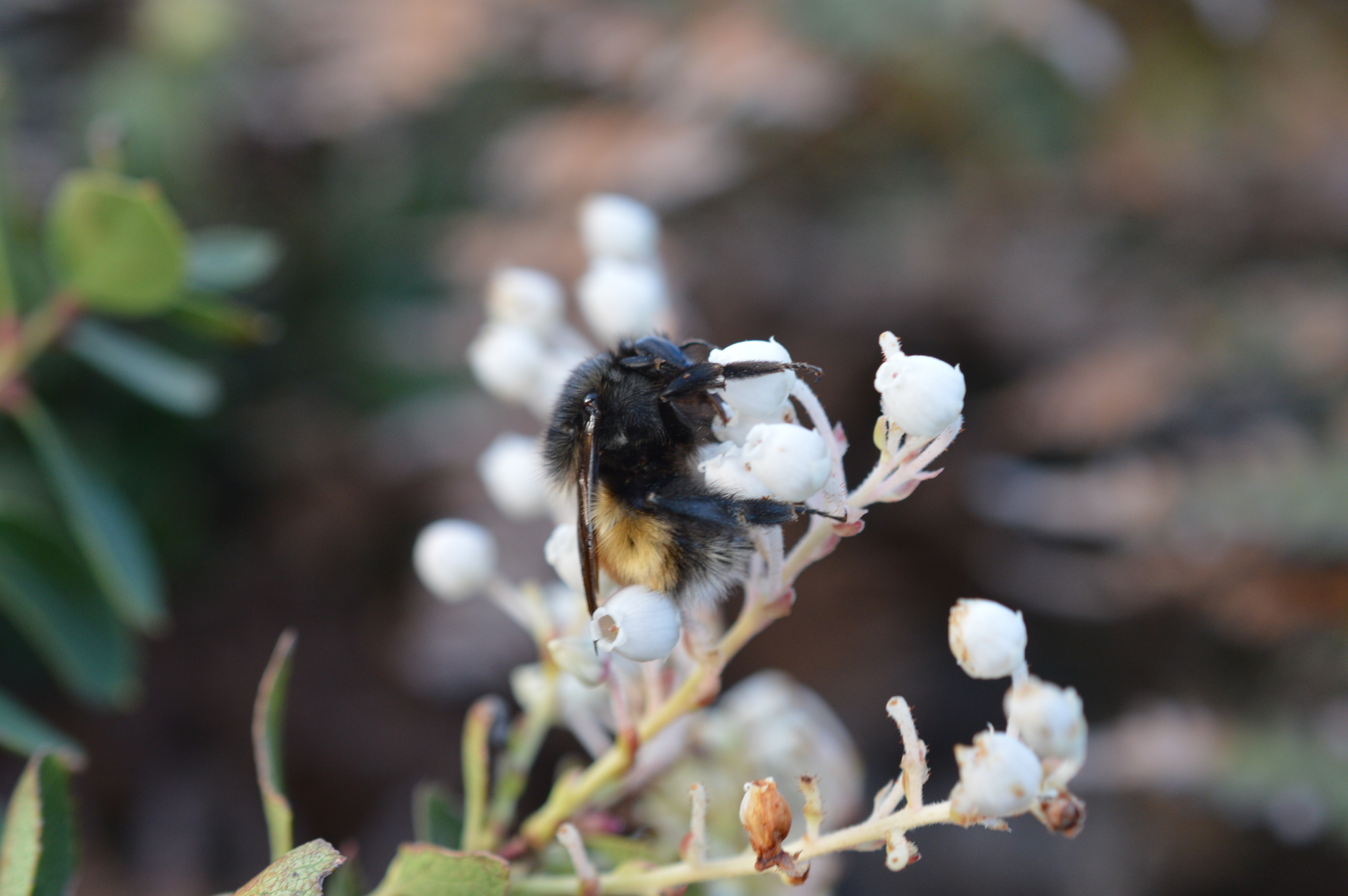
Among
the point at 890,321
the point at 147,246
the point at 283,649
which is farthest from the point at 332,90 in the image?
the point at 283,649

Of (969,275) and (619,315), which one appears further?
(969,275)

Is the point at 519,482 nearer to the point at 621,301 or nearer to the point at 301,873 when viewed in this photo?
the point at 621,301

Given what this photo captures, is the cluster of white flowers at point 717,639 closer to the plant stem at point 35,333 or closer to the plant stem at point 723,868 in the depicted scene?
the plant stem at point 723,868

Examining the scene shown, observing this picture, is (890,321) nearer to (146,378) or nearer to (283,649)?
(146,378)

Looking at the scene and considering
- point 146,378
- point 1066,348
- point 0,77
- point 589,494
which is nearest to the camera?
point 589,494

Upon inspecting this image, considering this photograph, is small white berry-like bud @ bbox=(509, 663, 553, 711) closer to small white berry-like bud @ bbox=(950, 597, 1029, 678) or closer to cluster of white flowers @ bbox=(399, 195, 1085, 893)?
cluster of white flowers @ bbox=(399, 195, 1085, 893)

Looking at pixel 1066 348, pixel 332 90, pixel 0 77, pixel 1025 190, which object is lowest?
pixel 1066 348

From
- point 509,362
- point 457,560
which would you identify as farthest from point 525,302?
point 457,560
